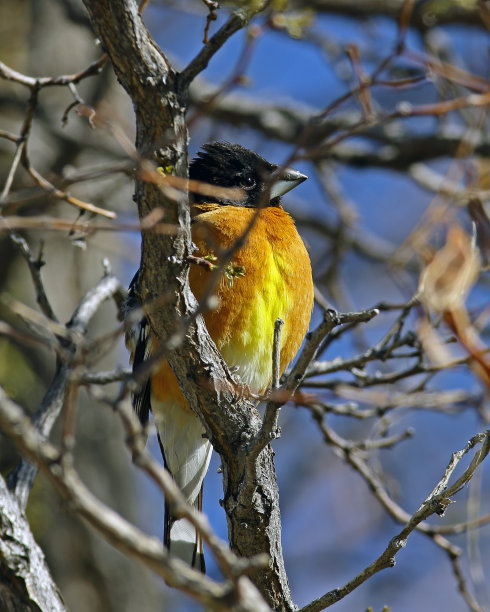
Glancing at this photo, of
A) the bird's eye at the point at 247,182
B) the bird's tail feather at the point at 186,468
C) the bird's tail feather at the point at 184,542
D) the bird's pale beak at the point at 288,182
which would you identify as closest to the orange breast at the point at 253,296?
the bird's tail feather at the point at 186,468

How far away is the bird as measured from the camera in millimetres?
4465

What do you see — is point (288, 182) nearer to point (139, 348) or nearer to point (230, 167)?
point (230, 167)

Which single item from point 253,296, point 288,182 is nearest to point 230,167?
point 288,182

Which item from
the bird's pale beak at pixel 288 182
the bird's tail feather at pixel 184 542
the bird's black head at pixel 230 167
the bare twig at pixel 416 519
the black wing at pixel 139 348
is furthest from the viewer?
the bird's black head at pixel 230 167

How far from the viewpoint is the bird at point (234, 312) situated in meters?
4.46

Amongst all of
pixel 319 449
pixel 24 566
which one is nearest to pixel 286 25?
pixel 24 566

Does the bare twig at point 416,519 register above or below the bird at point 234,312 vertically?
below

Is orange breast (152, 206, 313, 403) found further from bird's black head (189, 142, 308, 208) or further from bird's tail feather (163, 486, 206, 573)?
bird's tail feather (163, 486, 206, 573)

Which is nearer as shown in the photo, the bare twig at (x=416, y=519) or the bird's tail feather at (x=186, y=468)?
the bare twig at (x=416, y=519)

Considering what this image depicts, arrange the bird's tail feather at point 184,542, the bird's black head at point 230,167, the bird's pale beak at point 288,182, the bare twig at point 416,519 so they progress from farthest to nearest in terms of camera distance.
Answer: the bird's black head at point 230,167
the bird's pale beak at point 288,182
the bird's tail feather at point 184,542
the bare twig at point 416,519

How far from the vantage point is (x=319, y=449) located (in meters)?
11.0

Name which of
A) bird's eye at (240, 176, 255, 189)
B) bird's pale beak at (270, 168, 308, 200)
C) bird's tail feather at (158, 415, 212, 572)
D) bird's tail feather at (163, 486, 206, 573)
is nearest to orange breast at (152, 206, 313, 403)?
bird's tail feather at (158, 415, 212, 572)

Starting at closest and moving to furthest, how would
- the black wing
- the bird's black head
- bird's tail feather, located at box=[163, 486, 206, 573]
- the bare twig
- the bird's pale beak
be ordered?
the bare twig, the black wing, bird's tail feather, located at box=[163, 486, 206, 573], the bird's pale beak, the bird's black head

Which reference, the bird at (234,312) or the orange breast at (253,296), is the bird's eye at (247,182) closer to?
the bird at (234,312)
